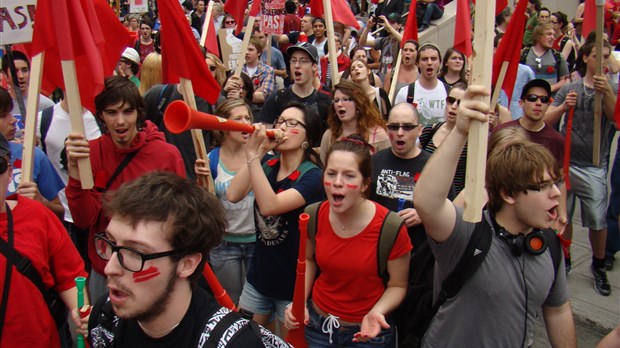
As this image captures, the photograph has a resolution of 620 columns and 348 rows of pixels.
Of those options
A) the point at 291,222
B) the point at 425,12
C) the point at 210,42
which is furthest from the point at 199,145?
the point at 425,12

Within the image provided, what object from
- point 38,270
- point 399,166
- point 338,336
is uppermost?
point 399,166

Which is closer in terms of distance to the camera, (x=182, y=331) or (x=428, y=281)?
(x=182, y=331)

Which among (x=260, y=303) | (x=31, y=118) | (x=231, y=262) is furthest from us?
(x=231, y=262)

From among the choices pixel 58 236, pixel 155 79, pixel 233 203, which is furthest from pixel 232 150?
pixel 155 79

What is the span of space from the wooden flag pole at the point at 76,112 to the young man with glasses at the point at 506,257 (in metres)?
1.82

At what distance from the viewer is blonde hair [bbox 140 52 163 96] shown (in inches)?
233

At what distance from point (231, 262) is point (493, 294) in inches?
Result: 82.1

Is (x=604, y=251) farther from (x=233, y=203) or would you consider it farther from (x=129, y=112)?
(x=129, y=112)

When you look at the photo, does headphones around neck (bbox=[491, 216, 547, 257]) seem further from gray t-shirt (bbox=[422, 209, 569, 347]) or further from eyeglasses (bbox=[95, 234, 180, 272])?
eyeglasses (bbox=[95, 234, 180, 272])

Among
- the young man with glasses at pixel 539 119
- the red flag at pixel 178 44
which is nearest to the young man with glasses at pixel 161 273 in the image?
the red flag at pixel 178 44

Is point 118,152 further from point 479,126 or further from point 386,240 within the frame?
point 479,126

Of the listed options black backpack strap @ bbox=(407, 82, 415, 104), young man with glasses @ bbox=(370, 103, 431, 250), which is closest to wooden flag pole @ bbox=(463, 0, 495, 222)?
young man with glasses @ bbox=(370, 103, 431, 250)

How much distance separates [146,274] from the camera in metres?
1.81

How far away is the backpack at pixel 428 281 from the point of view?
2.29 m
